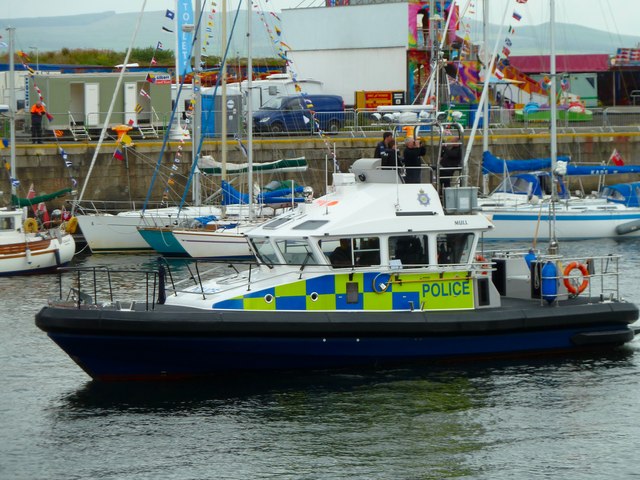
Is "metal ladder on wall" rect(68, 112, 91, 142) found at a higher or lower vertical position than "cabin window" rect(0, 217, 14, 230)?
higher

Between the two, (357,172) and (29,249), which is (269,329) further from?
(29,249)

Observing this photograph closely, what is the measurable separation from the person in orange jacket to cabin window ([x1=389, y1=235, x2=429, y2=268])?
19.8m

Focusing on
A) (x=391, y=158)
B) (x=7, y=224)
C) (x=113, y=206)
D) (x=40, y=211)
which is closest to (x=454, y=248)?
(x=391, y=158)

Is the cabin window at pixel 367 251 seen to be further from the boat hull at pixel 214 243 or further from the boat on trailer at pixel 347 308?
the boat hull at pixel 214 243

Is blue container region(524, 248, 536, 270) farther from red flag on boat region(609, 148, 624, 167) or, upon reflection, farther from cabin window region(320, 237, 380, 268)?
red flag on boat region(609, 148, 624, 167)

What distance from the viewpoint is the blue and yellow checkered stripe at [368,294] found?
620 inches

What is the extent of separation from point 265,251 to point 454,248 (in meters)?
2.68

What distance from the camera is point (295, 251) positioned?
1608cm

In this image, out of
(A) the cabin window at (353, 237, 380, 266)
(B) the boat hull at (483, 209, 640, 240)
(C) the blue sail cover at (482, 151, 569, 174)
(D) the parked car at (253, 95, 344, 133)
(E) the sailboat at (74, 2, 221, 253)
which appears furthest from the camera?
(D) the parked car at (253, 95, 344, 133)

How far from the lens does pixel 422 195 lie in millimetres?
16609

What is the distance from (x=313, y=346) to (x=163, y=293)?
221 centimetres

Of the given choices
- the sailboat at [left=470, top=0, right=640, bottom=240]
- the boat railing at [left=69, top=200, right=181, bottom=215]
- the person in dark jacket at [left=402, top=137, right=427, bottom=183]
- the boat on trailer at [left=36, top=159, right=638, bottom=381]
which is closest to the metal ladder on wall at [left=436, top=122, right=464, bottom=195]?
the person in dark jacket at [left=402, top=137, right=427, bottom=183]

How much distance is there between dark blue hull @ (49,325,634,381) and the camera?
15492mm

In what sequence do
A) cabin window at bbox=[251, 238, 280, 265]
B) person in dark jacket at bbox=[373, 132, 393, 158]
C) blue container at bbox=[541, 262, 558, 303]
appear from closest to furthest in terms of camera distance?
cabin window at bbox=[251, 238, 280, 265]
blue container at bbox=[541, 262, 558, 303]
person in dark jacket at bbox=[373, 132, 393, 158]
